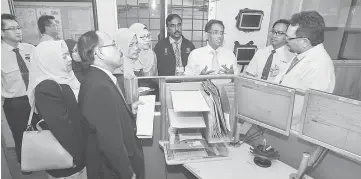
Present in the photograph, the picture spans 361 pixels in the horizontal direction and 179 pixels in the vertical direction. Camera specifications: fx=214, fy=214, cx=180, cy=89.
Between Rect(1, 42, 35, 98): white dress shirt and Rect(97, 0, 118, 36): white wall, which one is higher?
Rect(97, 0, 118, 36): white wall

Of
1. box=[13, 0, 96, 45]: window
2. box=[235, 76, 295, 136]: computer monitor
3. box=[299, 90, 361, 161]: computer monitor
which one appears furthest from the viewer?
box=[13, 0, 96, 45]: window

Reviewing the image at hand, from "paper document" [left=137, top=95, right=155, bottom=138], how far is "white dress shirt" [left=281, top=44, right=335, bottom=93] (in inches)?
39.4

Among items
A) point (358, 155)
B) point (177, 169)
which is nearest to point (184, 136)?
point (177, 169)

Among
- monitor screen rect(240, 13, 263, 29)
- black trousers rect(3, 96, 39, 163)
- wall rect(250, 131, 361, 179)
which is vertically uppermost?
monitor screen rect(240, 13, 263, 29)

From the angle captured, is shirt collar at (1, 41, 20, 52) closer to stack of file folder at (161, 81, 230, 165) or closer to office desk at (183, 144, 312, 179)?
stack of file folder at (161, 81, 230, 165)

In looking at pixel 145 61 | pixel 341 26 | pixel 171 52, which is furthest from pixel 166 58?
pixel 341 26

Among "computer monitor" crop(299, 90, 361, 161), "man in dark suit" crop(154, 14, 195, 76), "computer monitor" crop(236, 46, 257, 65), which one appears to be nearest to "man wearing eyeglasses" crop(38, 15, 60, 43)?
"man in dark suit" crop(154, 14, 195, 76)

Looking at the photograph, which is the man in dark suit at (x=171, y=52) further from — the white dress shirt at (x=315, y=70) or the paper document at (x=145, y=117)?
the white dress shirt at (x=315, y=70)

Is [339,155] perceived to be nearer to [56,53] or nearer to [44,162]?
[44,162]

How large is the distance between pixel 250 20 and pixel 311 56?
199cm

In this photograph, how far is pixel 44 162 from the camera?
1.21m

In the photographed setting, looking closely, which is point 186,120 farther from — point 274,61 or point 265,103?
point 274,61

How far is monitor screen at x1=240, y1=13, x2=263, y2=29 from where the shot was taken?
132 inches

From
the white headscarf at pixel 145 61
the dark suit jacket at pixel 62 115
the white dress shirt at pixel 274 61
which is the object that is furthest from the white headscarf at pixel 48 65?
the white dress shirt at pixel 274 61
